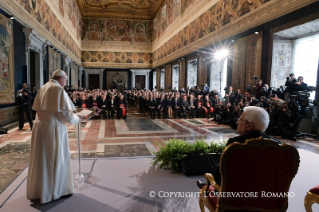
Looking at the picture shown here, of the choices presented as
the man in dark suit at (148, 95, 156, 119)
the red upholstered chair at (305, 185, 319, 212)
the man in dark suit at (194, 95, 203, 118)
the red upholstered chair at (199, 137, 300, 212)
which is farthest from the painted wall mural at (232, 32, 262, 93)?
the red upholstered chair at (199, 137, 300, 212)

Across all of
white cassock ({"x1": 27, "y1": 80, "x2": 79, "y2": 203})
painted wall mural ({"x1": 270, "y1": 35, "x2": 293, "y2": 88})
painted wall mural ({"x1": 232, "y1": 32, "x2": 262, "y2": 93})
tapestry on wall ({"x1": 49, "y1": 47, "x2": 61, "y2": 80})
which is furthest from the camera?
tapestry on wall ({"x1": 49, "y1": 47, "x2": 61, "y2": 80})

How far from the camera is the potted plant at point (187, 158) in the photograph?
4.22 metres

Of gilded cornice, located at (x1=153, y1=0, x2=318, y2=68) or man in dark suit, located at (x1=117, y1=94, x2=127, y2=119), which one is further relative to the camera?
man in dark suit, located at (x1=117, y1=94, x2=127, y2=119)

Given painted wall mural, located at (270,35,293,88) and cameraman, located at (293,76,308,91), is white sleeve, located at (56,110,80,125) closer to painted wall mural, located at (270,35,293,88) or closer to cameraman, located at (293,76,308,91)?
cameraman, located at (293,76,308,91)

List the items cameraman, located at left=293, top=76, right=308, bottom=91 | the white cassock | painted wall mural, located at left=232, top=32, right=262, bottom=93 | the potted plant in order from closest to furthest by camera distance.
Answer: the white cassock → the potted plant → cameraman, located at left=293, top=76, right=308, bottom=91 → painted wall mural, located at left=232, top=32, right=262, bottom=93

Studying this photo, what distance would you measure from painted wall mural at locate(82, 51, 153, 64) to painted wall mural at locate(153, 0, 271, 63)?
31.7 feet

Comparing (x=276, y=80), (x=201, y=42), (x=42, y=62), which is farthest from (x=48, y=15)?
(x=276, y=80)

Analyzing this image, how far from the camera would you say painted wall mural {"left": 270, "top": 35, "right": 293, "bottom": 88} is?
1017 cm

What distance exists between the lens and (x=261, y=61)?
10.7 meters

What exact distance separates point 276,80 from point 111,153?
8.21m

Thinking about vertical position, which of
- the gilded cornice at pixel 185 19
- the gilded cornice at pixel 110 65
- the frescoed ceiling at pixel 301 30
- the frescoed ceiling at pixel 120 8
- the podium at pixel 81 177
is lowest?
the podium at pixel 81 177

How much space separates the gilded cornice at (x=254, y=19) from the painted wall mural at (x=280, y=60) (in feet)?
3.52

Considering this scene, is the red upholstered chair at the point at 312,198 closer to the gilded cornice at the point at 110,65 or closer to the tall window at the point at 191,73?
the tall window at the point at 191,73

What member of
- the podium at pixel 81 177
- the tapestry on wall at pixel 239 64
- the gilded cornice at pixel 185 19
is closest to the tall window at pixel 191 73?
the gilded cornice at pixel 185 19
